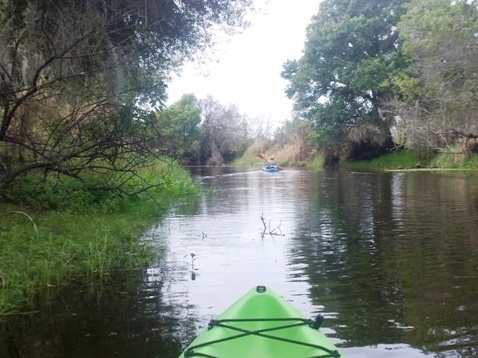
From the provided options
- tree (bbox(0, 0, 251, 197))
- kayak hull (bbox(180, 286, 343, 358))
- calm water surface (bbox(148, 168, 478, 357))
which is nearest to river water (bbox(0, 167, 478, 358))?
calm water surface (bbox(148, 168, 478, 357))

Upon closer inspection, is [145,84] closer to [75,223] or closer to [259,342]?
[75,223]

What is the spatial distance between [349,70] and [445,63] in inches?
663

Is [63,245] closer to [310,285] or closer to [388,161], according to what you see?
[310,285]

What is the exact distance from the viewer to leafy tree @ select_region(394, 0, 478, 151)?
19.1 m

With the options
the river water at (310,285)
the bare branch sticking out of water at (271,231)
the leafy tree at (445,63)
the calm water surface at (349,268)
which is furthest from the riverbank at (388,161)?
the bare branch sticking out of water at (271,231)

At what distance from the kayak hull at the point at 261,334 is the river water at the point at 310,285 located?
1.10 metres

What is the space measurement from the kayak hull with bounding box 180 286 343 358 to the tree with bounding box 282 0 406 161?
1281 inches

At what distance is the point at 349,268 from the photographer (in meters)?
6.95

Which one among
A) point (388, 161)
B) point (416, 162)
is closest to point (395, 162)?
point (388, 161)

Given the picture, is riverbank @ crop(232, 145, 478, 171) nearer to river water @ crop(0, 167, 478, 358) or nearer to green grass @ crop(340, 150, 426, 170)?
green grass @ crop(340, 150, 426, 170)

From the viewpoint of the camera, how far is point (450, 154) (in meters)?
30.1

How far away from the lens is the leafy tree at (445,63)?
752 inches

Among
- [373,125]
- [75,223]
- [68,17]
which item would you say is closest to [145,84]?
[68,17]

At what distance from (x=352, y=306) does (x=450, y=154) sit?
87.8 feet
